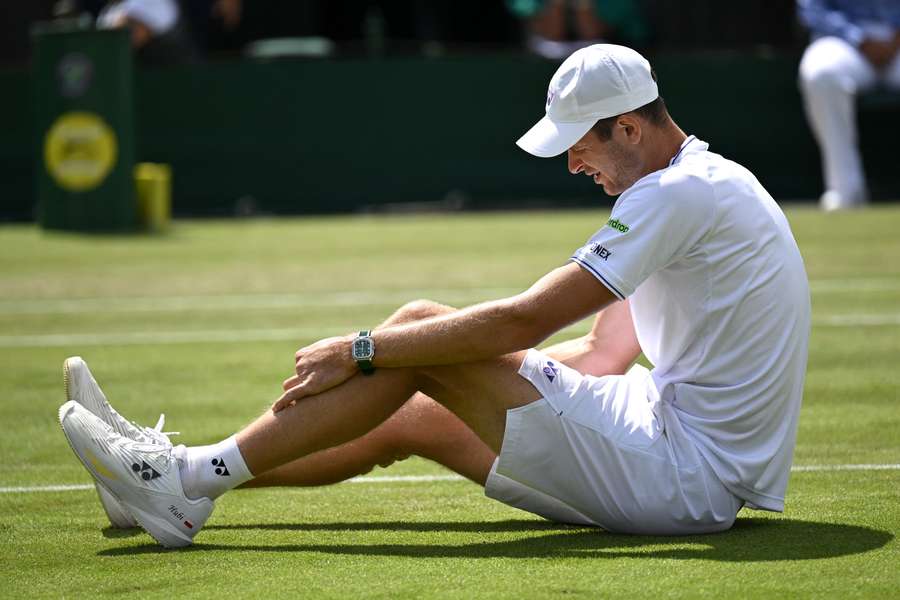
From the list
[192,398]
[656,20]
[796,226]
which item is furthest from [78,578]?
[656,20]

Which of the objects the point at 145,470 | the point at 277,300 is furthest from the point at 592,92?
the point at 277,300

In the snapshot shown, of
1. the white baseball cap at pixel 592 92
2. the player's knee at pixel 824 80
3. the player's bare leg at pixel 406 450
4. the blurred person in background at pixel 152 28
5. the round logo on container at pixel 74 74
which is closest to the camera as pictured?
the white baseball cap at pixel 592 92

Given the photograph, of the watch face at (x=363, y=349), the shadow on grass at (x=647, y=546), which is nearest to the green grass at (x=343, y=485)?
the shadow on grass at (x=647, y=546)

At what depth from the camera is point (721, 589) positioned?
402cm

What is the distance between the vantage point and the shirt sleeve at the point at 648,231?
14.3 ft

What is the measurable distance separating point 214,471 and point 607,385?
47.7 inches

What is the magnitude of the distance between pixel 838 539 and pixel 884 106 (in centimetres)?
1271

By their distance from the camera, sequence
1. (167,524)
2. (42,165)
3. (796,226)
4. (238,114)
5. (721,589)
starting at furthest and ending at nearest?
(238,114)
(42,165)
(796,226)
(167,524)
(721,589)

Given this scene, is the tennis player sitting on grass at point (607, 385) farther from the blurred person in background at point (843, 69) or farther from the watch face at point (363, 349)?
the blurred person in background at point (843, 69)

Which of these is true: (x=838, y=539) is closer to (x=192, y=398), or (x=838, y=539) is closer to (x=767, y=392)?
(x=767, y=392)

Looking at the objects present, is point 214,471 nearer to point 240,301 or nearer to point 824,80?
point 240,301

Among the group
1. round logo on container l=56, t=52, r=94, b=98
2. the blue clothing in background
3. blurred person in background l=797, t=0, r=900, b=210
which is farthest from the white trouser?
round logo on container l=56, t=52, r=94, b=98

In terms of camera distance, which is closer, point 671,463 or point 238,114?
point 671,463

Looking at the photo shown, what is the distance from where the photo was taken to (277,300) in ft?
35.8
